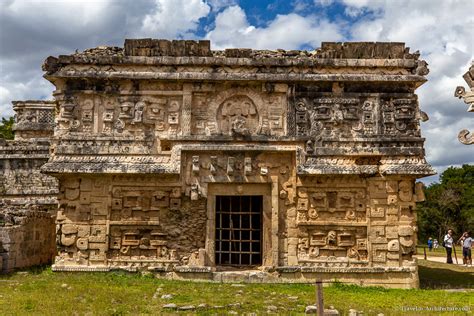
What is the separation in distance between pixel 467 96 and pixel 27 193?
14774mm

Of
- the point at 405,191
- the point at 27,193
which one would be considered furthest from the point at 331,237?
the point at 27,193

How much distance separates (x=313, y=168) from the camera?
11.6m

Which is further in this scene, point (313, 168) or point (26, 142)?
point (26, 142)

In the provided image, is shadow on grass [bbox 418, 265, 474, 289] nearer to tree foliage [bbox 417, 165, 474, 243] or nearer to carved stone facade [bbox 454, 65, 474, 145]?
carved stone facade [bbox 454, 65, 474, 145]

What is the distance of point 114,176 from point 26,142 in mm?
8570

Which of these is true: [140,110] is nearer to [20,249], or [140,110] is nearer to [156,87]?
[156,87]

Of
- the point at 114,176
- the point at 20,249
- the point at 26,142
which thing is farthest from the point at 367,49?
the point at 26,142

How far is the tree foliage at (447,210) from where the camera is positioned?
37.8m

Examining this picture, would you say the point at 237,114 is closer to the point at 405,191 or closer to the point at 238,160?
the point at 238,160

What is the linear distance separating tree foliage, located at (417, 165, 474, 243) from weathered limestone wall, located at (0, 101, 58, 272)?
30.3 metres

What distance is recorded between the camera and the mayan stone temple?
11617 millimetres

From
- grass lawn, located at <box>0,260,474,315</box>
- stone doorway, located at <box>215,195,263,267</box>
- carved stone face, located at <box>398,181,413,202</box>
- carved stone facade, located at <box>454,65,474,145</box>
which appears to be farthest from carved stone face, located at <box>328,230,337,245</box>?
carved stone facade, located at <box>454,65,474,145</box>

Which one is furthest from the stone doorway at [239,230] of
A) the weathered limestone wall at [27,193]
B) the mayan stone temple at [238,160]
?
the weathered limestone wall at [27,193]

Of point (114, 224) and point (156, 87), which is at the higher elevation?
point (156, 87)
